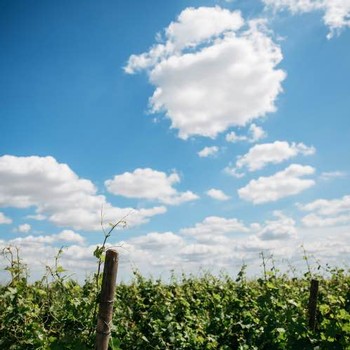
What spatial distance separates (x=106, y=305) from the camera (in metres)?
3.94

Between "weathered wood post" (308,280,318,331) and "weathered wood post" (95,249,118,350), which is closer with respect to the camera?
"weathered wood post" (95,249,118,350)

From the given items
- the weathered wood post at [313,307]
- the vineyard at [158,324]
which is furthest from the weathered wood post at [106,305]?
the weathered wood post at [313,307]

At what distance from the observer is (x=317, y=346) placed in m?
5.45

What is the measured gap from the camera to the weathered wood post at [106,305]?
390cm

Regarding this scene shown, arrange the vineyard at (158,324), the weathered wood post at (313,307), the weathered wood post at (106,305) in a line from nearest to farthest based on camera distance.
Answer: the weathered wood post at (106,305) < the vineyard at (158,324) < the weathered wood post at (313,307)

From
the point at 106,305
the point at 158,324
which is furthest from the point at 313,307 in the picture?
the point at 106,305

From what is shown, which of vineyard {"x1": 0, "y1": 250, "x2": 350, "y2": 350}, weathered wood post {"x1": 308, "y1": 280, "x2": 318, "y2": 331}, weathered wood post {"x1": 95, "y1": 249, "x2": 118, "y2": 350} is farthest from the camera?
weathered wood post {"x1": 308, "y1": 280, "x2": 318, "y2": 331}

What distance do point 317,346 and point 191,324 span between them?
7.02 feet

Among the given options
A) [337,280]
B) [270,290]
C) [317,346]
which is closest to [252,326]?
[270,290]

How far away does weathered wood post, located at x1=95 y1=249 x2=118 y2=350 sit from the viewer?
3896mm

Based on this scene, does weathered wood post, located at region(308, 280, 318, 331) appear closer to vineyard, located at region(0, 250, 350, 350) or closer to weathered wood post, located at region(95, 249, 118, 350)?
vineyard, located at region(0, 250, 350, 350)

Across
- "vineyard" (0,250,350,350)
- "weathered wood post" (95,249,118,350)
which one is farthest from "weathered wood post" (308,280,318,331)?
"weathered wood post" (95,249,118,350)

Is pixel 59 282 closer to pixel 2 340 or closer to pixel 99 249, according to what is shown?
pixel 2 340

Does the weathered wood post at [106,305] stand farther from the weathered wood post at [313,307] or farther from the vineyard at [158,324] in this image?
the weathered wood post at [313,307]
